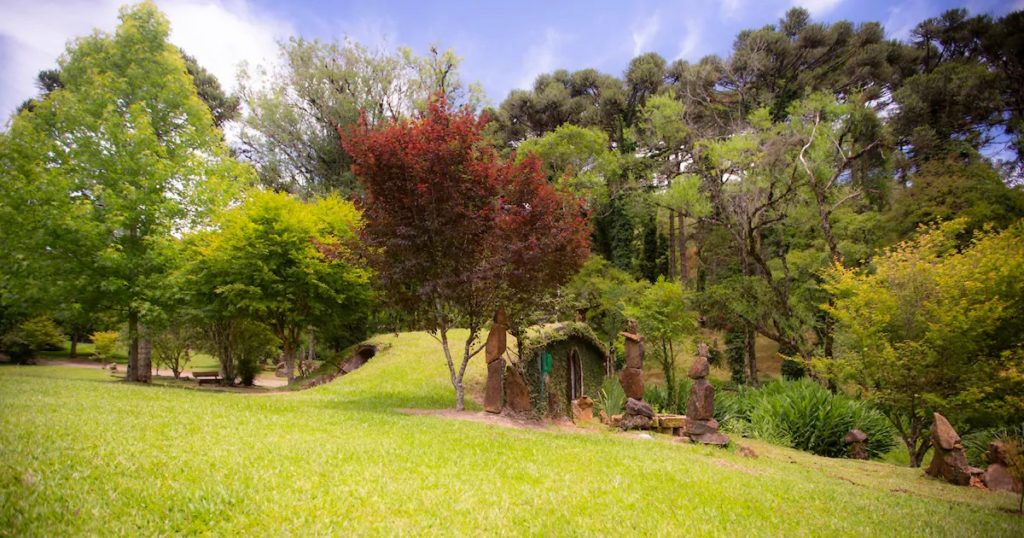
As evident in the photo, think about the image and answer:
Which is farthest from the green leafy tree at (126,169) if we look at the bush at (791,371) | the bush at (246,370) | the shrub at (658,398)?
the bush at (791,371)

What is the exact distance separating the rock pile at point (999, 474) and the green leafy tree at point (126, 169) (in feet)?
65.5

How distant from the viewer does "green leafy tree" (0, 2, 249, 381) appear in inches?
484

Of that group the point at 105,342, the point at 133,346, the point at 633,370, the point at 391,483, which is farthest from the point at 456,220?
the point at 105,342

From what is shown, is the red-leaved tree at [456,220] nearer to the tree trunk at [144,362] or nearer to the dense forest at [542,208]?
the dense forest at [542,208]

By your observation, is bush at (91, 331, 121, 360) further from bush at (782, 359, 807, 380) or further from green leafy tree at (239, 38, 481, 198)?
bush at (782, 359, 807, 380)

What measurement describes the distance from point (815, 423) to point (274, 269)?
18.5m

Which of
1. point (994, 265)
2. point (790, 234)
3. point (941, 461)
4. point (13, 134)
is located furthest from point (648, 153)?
point (13, 134)

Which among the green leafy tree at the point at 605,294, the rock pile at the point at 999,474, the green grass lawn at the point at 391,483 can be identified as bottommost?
the rock pile at the point at 999,474

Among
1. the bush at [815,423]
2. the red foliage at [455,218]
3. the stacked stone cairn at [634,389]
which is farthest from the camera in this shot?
the bush at [815,423]

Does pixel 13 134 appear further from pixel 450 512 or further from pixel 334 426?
pixel 450 512

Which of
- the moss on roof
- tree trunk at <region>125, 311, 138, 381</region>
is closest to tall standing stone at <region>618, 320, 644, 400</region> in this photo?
the moss on roof

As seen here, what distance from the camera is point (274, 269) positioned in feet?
60.0

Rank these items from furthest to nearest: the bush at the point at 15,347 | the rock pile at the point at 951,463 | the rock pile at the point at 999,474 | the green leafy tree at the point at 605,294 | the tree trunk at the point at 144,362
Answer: the bush at the point at 15,347 < the green leafy tree at the point at 605,294 < the tree trunk at the point at 144,362 < the rock pile at the point at 951,463 < the rock pile at the point at 999,474

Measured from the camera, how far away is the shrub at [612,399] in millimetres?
14719
